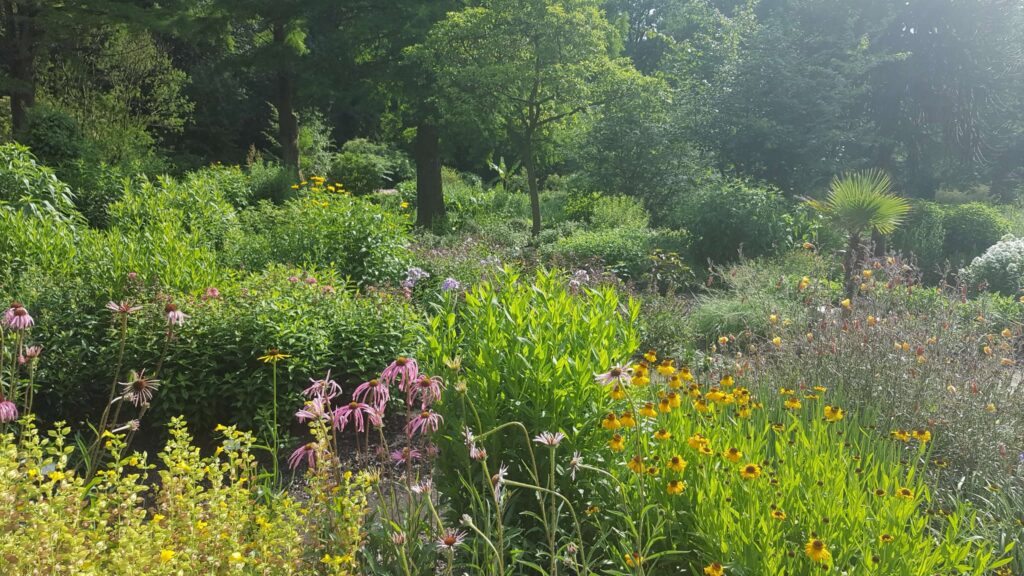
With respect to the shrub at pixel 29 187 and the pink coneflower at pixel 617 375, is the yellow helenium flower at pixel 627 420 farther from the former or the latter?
the shrub at pixel 29 187

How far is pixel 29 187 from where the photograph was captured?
6.57 meters

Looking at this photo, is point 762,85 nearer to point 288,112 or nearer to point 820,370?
point 288,112

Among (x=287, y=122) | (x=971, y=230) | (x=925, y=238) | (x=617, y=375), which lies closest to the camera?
(x=617, y=375)

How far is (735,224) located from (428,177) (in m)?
5.45

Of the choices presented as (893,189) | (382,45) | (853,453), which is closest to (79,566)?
(853,453)

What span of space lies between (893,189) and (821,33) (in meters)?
5.43

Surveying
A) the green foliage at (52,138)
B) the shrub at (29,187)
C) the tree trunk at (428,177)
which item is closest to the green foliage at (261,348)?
the shrub at (29,187)

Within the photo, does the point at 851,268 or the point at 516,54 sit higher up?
the point at 516,54

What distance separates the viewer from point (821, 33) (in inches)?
581

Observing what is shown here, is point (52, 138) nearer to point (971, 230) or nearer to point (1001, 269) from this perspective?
point (1001, 269)

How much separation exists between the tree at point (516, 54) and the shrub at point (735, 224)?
2.78 meters

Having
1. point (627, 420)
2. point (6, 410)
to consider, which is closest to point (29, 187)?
point (6, 410)

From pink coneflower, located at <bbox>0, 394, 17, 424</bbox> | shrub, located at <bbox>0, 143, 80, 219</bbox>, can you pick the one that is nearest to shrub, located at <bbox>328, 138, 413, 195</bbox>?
shrub, located at <bbox>0, 143, 80, 219</bbox>

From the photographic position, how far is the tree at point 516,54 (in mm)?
10703
